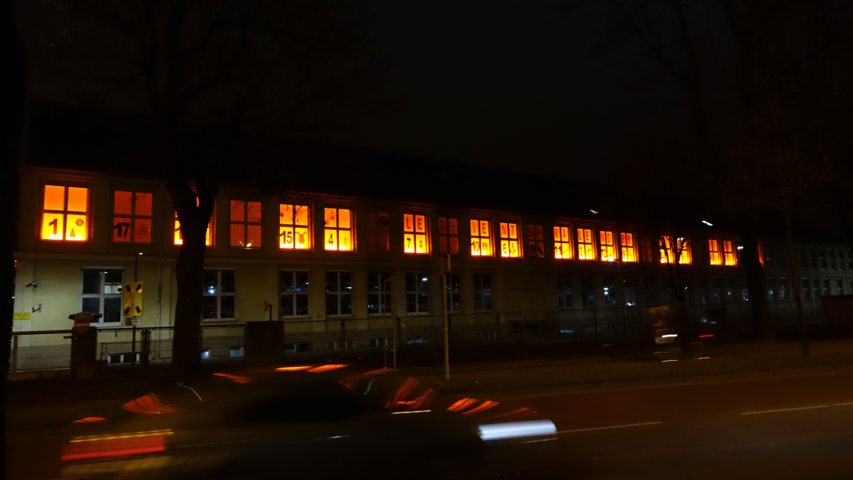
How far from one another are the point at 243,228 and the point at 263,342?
7.88 m

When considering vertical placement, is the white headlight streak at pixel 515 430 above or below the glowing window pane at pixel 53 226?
below

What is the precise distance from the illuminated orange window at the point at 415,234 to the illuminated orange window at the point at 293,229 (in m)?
5.04

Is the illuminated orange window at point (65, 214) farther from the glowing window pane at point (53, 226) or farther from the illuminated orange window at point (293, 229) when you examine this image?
the illuminated orange window at point (293, 229)

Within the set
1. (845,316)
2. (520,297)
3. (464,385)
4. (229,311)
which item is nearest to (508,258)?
(520,297)

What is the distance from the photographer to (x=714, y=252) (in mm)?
46156

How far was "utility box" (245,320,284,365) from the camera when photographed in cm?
1916

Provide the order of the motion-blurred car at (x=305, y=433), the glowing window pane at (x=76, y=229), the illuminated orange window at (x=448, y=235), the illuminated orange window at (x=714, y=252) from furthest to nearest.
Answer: the illuminated orange window at (x=714, y=252)
the illuminated orange window at (x=448, y=235)
the glowing window pane at (x=76, y=229)
the motion-blurred car at (x=305, y=433)

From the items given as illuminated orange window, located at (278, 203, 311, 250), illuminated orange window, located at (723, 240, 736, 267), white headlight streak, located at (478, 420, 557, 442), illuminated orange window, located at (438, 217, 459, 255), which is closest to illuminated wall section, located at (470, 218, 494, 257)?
illuminated orange window, located at (438, 217, 459, 255)

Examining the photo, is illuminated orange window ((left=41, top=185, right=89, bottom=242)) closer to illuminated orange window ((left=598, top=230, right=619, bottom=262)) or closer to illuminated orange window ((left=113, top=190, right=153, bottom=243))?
illuminated orange window ((left=113, top=190, right=153, bottom=243))

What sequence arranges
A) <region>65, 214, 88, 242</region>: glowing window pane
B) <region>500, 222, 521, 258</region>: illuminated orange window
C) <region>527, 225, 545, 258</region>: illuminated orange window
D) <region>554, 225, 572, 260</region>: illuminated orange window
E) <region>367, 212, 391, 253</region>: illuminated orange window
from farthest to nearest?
<region>554, 225, 572, 260</region>: illuminated orange window
<region>527, 225, 545, 258</region>: illuminated orange window
<region>500, 222, 521, 258</region>: illuminated orange window
<region>367, 212, 391, 253</region>: illuminated orange window
<region>65, 214, 88, 242</region>: glowing window pane

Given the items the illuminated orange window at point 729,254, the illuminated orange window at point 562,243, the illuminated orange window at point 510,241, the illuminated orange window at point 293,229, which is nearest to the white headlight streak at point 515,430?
the illuminated orange window at point 293,229

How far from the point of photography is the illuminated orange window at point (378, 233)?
2908cm

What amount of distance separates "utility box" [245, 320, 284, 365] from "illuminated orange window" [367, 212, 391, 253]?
32.6 ft

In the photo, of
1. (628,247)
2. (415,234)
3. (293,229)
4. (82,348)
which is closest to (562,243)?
(628,247)
